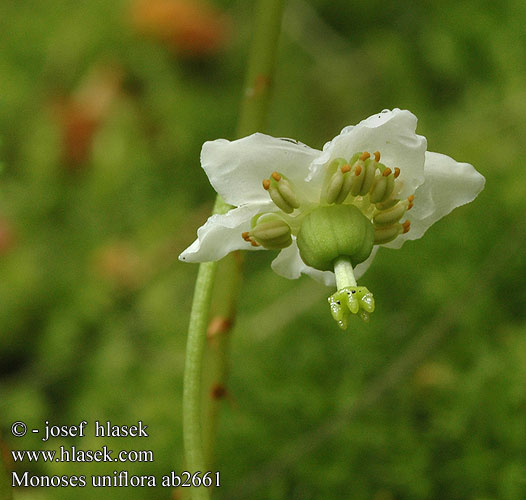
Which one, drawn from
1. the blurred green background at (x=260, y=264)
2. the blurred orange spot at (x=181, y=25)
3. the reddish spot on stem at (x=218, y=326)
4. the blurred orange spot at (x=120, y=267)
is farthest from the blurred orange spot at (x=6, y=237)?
the reddish spot on stem at (x=218, y=326)

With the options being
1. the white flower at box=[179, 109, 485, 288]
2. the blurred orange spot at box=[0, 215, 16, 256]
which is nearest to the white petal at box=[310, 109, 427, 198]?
the white flower at box=[179, 109, 485, 288]

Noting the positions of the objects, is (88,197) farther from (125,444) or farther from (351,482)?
(351,482)

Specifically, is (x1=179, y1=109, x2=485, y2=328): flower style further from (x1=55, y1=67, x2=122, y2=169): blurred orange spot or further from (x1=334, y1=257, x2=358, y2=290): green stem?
(x1=55, y1=67, x2=122, y2=169): blurred orange spot

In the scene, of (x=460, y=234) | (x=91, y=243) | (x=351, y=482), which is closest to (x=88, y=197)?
(x=91, y=243)

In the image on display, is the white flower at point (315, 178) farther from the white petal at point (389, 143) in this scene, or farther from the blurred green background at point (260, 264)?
the blurred green background at point (260, 264)

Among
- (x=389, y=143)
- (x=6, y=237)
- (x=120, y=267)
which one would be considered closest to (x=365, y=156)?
(x=389, y=143)

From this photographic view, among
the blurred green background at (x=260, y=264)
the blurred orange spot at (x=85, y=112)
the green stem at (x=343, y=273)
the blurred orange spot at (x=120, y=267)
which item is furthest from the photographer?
the blurred orange spot at (x=85, y=112)
